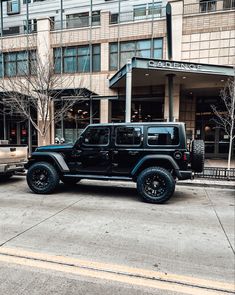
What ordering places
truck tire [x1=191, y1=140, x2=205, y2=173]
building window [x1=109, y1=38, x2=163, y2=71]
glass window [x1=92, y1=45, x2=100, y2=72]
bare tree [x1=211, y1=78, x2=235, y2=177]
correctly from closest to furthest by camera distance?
1. truck tire [x1=191, y1=140, x2=205, y2=173]
2. bare tree [x1=211, y1=78, x2=235, y2=177]
3. building window [x1=109, y1=38, x2=163, y2=71]
4. glass window [x1=92, y1=45, x2=100, y2=72]

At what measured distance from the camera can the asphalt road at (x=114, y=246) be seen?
2711 mm

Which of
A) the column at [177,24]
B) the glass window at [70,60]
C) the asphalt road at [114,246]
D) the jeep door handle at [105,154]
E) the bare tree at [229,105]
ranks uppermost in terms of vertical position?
the column at [177,24]

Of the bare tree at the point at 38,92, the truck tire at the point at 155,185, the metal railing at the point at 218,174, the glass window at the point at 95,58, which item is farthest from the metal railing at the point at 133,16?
the truck tire at the point at 155,185

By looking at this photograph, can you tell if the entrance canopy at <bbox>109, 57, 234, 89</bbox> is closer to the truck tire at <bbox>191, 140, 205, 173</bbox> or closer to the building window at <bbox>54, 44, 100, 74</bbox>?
the building window at <bbox>54, 44, 100, 74</bbox>

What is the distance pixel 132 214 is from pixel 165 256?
1900 mm

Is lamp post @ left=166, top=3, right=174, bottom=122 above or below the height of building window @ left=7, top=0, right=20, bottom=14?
below

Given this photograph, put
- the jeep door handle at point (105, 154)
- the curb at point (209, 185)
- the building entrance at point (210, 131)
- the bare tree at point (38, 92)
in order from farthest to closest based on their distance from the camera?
the building entrance at point (210, 131) → the bare tree at point (38, 92) → the curb at point (209, 185) → the jeep door handle at point (105, 154)

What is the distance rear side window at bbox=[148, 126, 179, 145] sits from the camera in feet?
20.0

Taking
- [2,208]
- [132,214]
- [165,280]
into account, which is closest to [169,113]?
[132,214]

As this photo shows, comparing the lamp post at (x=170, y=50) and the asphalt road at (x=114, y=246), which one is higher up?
the lamp post at (x=170, y=50)

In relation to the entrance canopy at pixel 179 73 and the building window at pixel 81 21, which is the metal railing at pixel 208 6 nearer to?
the entrance canopy at pixel 179 73

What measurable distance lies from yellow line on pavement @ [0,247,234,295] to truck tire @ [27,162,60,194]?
11.4 feet

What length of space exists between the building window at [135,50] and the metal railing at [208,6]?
2635mm

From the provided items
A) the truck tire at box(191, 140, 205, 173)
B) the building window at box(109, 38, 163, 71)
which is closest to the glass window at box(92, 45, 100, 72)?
the building window at box(109, 38, 163, 71)
